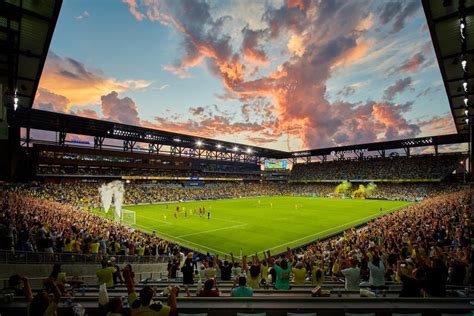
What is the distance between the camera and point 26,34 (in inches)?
420

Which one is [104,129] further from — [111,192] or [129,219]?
[129,219]

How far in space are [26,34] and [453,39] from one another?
17441mm

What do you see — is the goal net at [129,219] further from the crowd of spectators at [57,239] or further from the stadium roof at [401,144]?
the stadium roof at [401,144]

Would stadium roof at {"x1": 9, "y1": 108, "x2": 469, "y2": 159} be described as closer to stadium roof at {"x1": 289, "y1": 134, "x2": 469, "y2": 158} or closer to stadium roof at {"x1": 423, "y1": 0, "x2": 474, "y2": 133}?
stadium roof at {"x1": 289, "y1": 134, "x2": 469, "y2": 158}

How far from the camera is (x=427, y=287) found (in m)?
5.34

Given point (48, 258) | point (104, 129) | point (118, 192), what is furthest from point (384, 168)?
point (48, 258)

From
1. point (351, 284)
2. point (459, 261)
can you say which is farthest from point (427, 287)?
point (459, 261)

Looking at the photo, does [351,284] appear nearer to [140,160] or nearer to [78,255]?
[78,255]

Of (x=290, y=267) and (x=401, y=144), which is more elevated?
(x=401, y=144)

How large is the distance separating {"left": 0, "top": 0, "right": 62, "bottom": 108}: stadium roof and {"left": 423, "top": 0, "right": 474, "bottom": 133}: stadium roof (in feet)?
43.7

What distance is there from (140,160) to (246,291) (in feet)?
243

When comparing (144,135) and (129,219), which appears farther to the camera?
(144,135)

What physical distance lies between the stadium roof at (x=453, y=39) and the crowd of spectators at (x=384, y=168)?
67.3 meters

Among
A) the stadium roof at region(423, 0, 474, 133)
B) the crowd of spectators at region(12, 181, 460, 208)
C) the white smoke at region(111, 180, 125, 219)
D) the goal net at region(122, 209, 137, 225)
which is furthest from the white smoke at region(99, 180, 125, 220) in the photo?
A: the stadium roof at region(423, 0, 474, 133)
